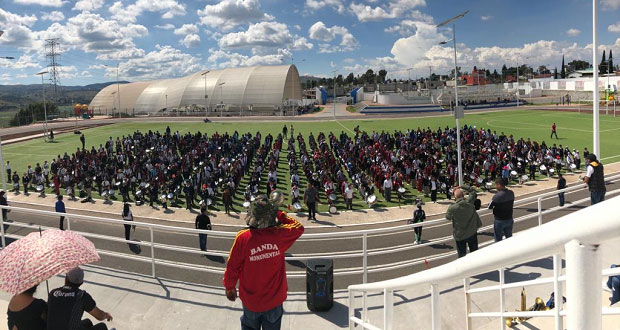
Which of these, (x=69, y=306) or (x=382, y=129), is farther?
(x=382, y=129)

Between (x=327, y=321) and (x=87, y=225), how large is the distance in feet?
46.8

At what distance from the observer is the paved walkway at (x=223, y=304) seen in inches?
223

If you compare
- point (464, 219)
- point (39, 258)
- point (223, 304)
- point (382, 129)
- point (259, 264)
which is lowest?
point (223, 304)

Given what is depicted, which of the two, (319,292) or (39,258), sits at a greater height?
(39,258)

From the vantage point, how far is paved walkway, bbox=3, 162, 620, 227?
1780 centimetres

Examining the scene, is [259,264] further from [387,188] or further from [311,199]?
[387,188]

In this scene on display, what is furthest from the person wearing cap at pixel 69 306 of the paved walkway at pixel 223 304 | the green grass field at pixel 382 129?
the green grass field at pixel 382 129

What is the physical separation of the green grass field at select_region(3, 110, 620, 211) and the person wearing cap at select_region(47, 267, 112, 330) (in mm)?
15796

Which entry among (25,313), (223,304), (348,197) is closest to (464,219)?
(223,304)

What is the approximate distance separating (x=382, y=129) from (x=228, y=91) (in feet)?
193

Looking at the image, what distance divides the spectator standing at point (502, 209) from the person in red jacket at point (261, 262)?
4.96 meters

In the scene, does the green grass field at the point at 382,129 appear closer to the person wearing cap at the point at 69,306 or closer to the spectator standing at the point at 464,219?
A: the spectator standing at the point at 464,219

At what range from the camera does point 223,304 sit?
6301 millimetres

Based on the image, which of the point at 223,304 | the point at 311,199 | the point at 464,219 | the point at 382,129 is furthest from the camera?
the point at 382,129
